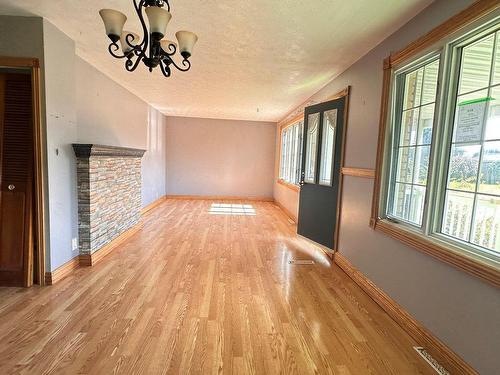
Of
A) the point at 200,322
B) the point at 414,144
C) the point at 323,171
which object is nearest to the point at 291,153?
the point at 323,171

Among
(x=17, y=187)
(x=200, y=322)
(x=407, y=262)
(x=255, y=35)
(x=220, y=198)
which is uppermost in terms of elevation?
(x=255, y=35)

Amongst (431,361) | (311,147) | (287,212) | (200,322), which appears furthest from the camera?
(287,212)

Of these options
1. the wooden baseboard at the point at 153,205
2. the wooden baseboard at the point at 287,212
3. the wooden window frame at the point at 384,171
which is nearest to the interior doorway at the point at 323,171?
the wooden window frame at the point at 384,171

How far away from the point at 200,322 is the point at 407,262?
1754 millimetres

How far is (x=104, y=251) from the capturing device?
3.31 meters

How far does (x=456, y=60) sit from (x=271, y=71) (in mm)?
2144

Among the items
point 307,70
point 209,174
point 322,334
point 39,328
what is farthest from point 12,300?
point 209,174

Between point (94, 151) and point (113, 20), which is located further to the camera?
point (94, 151)

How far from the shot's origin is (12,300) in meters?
2.26

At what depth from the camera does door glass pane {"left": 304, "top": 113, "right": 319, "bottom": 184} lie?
3.98m

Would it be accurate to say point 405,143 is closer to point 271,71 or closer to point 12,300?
point 271,71

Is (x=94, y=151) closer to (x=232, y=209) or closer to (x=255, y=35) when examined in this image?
(x=255, y=35)

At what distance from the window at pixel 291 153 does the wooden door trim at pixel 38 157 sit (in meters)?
4.29

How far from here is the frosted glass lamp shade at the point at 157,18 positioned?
1.58 metres
